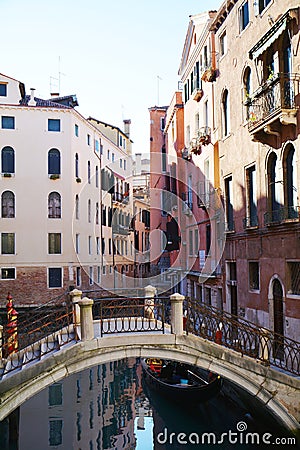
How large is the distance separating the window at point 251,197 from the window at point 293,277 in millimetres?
2241

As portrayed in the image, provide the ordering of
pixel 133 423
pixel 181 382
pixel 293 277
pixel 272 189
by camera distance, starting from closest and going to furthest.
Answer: pixel 293 277 → pixel 133 423 → pixel 272 189 → pixel 181 382

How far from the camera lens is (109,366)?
60.0 feet

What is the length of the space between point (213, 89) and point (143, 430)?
10088mm

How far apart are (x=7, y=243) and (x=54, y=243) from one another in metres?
2.15

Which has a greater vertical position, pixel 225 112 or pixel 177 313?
pixel 225 112

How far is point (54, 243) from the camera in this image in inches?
1069

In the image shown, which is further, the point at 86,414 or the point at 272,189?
the point at 86,414

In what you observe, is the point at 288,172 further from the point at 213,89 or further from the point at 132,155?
the point at 132,155

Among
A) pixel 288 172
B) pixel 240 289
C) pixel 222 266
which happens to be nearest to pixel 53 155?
pixel 222 266

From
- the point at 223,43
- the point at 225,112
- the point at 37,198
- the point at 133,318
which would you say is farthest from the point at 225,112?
the point at 37,198

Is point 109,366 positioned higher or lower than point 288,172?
lower

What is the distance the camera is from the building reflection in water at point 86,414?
11.0m

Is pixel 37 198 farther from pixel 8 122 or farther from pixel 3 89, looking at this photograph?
pixel 3 89

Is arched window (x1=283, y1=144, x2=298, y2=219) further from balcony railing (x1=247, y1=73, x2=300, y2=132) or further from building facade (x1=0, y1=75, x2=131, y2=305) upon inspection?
building facade (x1=0, y1=75, x2=131, y2=305)
